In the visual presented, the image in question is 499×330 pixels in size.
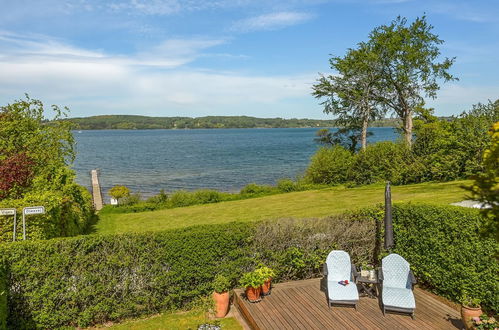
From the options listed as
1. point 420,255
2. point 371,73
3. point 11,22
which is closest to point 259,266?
point 420,255

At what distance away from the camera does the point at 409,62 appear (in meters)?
29.3

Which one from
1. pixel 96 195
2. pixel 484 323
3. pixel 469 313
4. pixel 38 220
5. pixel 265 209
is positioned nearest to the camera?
pixel 484 323

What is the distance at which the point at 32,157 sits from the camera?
1409cm

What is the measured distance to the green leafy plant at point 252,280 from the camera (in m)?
7.78

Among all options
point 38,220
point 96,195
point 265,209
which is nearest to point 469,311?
point 38,220

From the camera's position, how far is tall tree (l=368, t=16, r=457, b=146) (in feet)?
96.1

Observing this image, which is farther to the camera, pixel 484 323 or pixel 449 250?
pixel 449 250

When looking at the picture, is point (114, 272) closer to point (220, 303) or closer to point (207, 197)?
point (220, 303)

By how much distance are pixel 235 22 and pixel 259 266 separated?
10.6 m

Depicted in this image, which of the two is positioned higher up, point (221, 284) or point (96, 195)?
point (221, 284)

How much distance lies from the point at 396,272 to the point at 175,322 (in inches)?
201

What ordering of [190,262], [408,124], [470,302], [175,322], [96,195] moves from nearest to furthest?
[470,302]
[175,322]
[190,262]
[96,195]
[408,124]

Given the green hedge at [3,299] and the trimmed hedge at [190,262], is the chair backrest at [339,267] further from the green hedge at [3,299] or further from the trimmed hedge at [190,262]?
the green hedge at [3,299]

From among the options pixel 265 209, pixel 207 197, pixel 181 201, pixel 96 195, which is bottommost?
pixel 96 195
